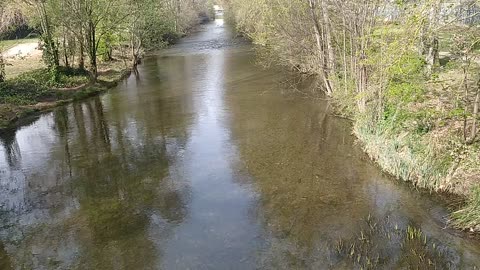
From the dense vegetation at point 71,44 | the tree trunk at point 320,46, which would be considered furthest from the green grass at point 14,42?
the tree trunk at point 320,46

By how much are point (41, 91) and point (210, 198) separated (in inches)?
658

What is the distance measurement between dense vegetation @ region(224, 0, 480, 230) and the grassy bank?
589 inches

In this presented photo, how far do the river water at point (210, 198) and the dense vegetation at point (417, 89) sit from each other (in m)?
0.71

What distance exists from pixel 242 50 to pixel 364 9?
26338mm

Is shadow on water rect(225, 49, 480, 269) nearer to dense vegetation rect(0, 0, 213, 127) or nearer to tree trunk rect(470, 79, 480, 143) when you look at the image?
tree trunk rect(470, 79, 480, 143)

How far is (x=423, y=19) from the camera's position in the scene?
852cm

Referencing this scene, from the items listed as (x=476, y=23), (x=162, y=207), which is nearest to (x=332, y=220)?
(x=162, y=207)

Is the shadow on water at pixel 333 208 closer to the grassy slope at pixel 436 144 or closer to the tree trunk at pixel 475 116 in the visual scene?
the grassy slope at pixel 436 144

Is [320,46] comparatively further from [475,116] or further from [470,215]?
[470,215]

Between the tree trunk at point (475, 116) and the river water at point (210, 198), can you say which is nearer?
the river water at point (210, 198)

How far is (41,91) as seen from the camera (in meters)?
23.6

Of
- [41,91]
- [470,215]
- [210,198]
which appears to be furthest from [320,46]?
[41,91]

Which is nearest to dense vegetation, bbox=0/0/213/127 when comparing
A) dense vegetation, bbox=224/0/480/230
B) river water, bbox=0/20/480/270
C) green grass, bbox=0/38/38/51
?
green grass, bbox=0/38/38/51

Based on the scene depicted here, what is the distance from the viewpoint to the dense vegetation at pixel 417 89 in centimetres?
999
